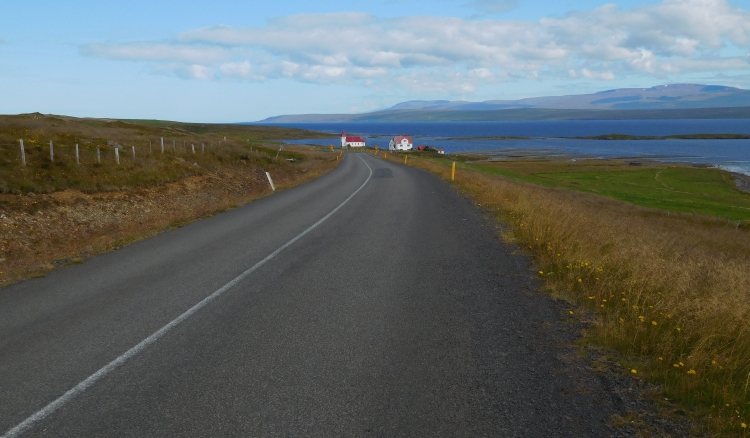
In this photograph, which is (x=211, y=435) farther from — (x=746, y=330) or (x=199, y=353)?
(x=746, y=330)

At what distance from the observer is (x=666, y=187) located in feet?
184

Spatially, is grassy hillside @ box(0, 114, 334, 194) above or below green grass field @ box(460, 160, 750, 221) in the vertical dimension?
above

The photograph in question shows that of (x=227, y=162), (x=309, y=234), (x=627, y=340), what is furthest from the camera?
(x=227, y=162)

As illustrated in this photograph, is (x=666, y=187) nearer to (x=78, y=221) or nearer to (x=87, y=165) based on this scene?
(x=87, y=165)

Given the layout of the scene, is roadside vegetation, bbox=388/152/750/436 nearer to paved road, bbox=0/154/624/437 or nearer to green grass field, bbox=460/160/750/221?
paved road, bbox=0/154/624/437

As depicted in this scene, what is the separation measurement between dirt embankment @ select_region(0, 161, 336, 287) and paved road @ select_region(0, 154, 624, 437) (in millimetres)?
1619

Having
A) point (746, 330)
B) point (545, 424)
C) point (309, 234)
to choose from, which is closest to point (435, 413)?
point (545, 424)

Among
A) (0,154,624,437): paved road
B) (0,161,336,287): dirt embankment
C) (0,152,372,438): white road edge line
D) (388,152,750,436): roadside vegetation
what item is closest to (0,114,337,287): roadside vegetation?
(0,161,336,287): dirt embankment

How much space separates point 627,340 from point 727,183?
215 ft

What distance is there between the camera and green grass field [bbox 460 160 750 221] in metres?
40.0

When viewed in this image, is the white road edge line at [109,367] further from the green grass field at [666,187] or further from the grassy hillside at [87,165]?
the green grass field at [666,187]

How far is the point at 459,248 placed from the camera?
11.1 metres

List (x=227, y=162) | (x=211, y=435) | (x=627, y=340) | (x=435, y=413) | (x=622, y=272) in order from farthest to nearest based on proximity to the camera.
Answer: (x=227, y=162) < (x=622, y=272) < (x=627, y=340) < (x=435, y=413) < (x=211, y=435)

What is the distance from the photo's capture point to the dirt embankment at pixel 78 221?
1147 centimetres
